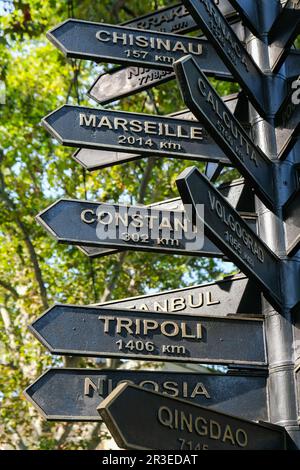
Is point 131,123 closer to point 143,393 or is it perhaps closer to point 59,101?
point 143,393

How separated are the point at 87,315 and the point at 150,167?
28.7ft

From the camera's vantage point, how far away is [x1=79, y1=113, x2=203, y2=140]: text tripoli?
3713mm

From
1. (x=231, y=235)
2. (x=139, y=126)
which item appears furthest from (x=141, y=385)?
(x=139, y=126)

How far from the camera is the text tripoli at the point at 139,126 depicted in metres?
3.71

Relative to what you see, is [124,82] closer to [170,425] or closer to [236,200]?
[236,200]

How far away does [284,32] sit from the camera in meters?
3.93

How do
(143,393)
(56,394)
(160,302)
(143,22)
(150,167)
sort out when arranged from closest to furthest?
1. (143,393)
2. (56,394)
3. (160,302)
4. (143,22)
5. (150,167)

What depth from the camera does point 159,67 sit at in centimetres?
383

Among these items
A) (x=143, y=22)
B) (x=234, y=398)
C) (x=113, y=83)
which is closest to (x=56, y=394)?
(x=234, y=398)

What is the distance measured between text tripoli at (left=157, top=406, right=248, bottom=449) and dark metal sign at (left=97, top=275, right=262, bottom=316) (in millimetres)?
821

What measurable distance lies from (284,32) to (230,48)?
632 millimetres

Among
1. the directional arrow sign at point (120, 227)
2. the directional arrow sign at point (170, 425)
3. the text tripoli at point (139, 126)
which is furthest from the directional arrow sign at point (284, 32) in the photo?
the directional arrow sign at point (170, 425)

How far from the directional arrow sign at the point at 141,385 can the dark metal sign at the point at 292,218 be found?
638 mm

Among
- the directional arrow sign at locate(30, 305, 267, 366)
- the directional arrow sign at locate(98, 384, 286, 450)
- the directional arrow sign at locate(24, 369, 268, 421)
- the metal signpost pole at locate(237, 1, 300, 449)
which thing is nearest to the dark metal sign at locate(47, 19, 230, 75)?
the metal signpost pole at locate(237, 1, 300, 449)
